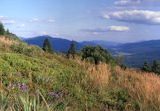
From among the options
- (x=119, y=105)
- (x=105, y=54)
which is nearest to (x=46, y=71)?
(x=119, y=105)

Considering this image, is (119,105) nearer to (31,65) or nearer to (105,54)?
(31,65)

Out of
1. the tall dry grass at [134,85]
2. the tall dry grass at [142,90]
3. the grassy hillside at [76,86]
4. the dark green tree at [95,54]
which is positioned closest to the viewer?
the grassy hillside at [76,86]

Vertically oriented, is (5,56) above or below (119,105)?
above

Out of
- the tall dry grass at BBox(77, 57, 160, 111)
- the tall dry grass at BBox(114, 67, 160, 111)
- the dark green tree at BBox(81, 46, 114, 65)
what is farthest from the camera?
the dark green tree at BBox(81, 46, 114, 65)

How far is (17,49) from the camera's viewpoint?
18031 millimetres

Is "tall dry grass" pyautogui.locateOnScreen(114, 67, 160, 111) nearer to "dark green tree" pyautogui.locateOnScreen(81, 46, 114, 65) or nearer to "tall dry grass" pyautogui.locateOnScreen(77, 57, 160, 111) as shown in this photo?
"tall dry grass" pyautogui.locateOnScreen(77, 57, 160, 111)

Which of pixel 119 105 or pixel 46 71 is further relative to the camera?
pixel 46 71

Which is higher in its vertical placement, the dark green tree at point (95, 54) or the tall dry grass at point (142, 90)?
the dark green tree at point (95, 54)

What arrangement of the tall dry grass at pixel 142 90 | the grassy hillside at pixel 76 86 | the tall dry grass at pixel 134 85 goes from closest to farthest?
1. the grassy hillside at pixel 76 86
2. the tall dry grass at pixel 142 90
3. the tall dry grass at pixel 134 85

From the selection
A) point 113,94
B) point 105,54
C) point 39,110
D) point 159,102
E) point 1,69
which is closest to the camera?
point 39,110

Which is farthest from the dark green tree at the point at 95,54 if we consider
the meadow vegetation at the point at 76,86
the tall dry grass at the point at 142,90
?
the meadow vegetation at the point at 76,86

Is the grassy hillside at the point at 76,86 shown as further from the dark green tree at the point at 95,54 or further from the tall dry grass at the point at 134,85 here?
the dark green tree at the point at 95,54

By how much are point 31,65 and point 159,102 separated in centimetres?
411

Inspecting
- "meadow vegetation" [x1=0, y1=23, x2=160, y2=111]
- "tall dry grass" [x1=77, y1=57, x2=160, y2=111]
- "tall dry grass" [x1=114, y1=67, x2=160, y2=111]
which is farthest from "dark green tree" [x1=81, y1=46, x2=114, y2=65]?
"meadow vegetation" [x1=0, y1=23, x2=160, y2=111]
